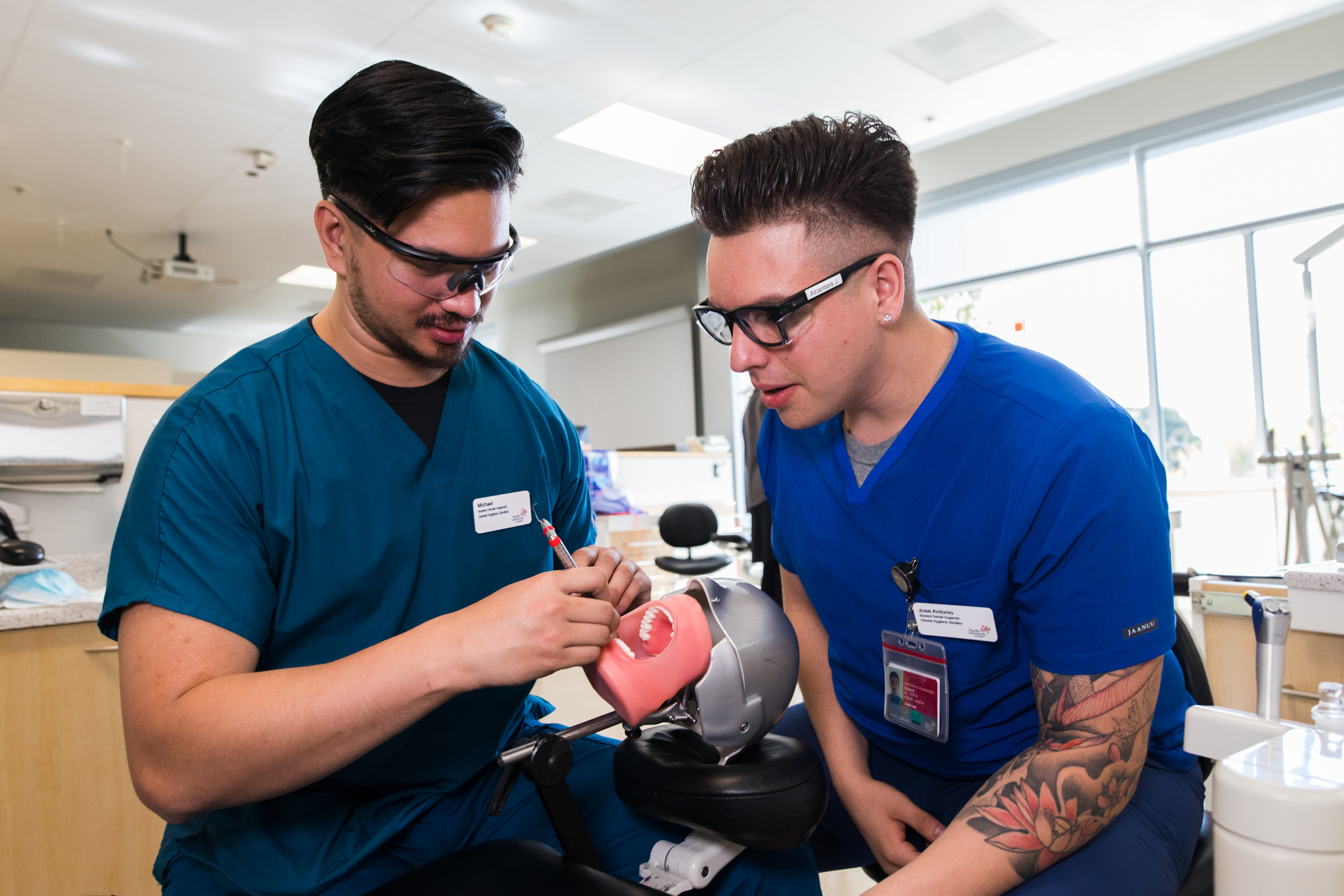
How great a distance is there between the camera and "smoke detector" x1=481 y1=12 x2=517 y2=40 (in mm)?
3719

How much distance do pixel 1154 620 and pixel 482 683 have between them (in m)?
0.82

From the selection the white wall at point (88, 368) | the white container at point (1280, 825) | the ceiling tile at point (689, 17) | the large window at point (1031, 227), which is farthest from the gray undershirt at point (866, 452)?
the white wall at point (88, 368)

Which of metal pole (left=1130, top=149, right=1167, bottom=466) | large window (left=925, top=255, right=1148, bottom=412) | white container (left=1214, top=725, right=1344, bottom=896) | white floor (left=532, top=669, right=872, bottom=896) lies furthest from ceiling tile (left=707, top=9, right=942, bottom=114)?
white container (left=1214, top=725, right=1344, bottom=896)

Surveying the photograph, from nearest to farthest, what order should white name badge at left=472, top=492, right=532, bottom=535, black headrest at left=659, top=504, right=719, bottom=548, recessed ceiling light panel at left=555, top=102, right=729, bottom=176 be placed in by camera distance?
white name badge at left=472, top=492, right=532, bottom=535 < black headrest at left=659, top=504, right=719, bottom=548 < recessed ceiling light panel at left=555, top=102, right=729, bottom=176

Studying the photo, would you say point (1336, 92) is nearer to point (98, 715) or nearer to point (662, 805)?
point (662, 805)

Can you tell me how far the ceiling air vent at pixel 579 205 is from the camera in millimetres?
6035

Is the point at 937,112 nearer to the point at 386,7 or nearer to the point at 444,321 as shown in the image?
the point at 386,7

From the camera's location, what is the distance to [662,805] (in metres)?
0.95

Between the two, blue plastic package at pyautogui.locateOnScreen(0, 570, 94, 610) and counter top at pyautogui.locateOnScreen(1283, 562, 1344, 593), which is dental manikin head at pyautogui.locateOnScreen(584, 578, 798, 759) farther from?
blue plastic package at pyautogui.locateOnScreen(0, 570, 94, 610)

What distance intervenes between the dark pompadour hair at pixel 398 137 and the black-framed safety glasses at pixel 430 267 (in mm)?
18

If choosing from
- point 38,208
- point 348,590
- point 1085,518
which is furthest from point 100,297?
point 1085,518

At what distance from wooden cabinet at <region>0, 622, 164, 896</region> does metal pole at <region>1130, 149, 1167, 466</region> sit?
533cm

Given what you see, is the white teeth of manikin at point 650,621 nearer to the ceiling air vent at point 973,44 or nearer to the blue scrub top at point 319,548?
the blue scrub top at point 319,548

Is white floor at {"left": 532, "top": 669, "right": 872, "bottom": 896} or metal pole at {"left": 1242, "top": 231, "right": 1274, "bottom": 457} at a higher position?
metal pole at {"left": 1242, "top": 231, "right": 1274, "bottom": 457}
